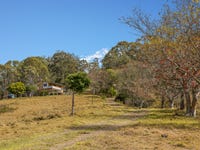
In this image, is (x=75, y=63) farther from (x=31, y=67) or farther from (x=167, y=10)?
(x=167, y=10)

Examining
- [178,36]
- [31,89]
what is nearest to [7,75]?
[31,89]

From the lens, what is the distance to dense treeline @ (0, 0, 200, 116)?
11242 millimetres

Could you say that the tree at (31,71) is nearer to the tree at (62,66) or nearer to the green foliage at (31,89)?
the green foliage at (31,89)

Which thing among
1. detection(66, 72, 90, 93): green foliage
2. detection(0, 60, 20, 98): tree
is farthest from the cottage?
detection(66, 72, 90, 93): green foliage

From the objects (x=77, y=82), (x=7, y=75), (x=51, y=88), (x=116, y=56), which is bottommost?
(x=51, y=88)

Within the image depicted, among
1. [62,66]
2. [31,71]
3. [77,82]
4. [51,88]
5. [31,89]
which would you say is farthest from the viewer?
[62,66]

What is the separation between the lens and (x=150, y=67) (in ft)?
59.4

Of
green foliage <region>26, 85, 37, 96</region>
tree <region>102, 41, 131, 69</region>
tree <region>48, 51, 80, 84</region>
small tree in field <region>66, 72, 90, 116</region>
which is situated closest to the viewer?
small tree in field <region>66, 72, 90, 116</region>

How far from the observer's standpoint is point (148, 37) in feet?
39.0

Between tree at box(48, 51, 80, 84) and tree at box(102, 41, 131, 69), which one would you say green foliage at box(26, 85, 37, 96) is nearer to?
tree at box(48, 51, 80, 84)

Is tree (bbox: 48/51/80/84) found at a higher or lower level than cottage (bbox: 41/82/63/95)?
higher

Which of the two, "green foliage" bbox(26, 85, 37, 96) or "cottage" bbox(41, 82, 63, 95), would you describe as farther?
"cottage" bbox(41, 82, 63, 95)

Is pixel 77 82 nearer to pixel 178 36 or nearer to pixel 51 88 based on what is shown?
pixel 178 36

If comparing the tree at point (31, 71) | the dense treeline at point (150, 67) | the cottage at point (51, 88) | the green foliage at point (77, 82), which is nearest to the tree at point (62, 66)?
the dense treeline at point (150, 67)
